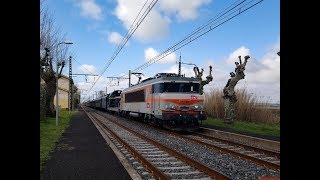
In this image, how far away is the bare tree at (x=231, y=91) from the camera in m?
26.3

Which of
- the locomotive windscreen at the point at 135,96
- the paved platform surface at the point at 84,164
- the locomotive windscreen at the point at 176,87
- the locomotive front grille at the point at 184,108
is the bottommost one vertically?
the paved platform surface at the point at 84,164

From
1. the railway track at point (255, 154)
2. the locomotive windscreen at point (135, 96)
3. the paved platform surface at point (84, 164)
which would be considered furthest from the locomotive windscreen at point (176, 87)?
the paved platform surface at point (84, 164)

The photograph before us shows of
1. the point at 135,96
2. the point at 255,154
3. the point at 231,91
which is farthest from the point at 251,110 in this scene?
the point at 255,154

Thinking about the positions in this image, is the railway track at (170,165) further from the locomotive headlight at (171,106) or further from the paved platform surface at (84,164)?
the locomotive headlight at (171,106)

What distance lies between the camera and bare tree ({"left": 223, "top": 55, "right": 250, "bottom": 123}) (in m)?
26.3

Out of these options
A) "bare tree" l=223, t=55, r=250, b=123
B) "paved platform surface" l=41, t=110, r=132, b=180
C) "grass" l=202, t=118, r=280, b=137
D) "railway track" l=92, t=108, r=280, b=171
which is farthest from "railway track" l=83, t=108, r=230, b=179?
"bare tree" l=223, t=55, r=250, b=123

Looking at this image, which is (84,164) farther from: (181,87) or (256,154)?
(181,87)

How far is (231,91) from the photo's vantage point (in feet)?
86.3

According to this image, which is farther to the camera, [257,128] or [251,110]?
[251,110]

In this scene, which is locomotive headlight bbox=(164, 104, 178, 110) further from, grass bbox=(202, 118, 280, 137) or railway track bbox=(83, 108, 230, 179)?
railway track bbox=(83, 108, 230, 179)
